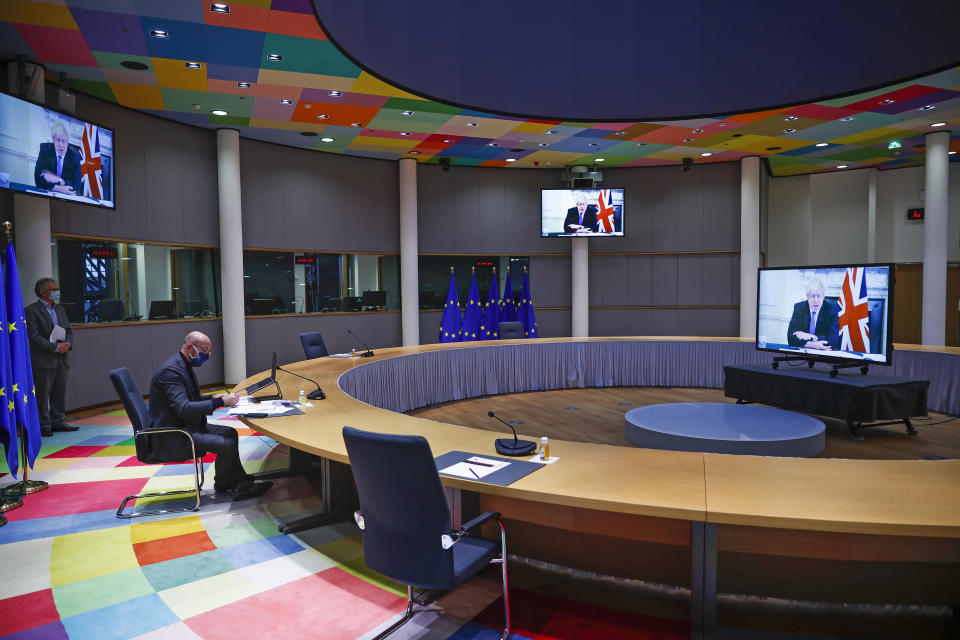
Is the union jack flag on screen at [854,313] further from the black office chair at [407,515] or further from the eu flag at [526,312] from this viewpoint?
the eu flag at [526,312]

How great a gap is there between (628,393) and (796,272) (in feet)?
8.87

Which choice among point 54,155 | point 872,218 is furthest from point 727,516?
point 872,218

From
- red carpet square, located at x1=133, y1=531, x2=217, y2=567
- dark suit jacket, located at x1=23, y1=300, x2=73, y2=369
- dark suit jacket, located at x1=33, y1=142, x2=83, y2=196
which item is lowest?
red carpet square, located at x1=133, y1=531, x2=217, y2=567

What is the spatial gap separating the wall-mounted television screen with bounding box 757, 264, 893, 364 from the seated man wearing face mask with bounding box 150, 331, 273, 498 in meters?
5.57

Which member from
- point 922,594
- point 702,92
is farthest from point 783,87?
point 922,594

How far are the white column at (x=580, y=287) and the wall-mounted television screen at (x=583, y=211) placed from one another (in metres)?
0.60

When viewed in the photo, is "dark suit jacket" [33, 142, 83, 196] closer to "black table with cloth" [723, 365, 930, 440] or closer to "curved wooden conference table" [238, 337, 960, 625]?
"curved wooden conference table" [238, 337, 960, 625]

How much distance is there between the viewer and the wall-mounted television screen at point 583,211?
10.7 metres

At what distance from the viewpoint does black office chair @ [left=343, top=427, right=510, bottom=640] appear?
191 centimetres

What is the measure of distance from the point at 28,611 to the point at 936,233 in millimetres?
11234

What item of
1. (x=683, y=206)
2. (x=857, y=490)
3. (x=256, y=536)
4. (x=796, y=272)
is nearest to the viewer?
→ (x=857, y=490)

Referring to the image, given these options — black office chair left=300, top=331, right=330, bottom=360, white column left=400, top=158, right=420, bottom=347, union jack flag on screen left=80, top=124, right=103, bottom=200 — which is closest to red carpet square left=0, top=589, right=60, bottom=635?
black office chair left=300, top=331, right=330, bottom=360

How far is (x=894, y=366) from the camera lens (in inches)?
269

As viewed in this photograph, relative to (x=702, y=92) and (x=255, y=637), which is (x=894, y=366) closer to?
(x=702, y=92)
